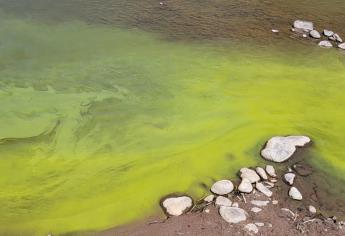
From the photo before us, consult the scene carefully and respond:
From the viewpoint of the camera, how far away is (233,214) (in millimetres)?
4945

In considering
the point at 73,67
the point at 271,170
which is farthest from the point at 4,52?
the point at 271,170

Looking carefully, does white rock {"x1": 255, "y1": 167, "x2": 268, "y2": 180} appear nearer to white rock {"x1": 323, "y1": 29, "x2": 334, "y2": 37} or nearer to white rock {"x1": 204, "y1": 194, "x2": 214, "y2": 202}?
white rock {"x1": 204, "y1": 194, "x2": 214, "y2": 202}

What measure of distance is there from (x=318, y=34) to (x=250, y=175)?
5107 mm

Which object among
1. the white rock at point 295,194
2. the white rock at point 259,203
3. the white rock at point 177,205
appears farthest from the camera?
the white rock at point 295,194

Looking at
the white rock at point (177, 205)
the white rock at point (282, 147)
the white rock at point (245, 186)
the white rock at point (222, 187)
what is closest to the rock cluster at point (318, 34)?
the white rock at point (282, 147)

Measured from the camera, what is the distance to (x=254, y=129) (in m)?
6.44

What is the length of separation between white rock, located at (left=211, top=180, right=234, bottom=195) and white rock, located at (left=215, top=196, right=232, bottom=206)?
4.0 inches

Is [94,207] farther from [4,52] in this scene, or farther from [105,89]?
[4,52]

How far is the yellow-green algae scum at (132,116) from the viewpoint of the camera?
5273 millimetres

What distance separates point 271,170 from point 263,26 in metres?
5.07

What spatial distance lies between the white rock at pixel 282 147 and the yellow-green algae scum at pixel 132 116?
0.50 feet

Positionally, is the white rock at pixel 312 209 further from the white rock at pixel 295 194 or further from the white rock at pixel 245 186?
the white rock at pixel 245 186

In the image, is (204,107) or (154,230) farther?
(204,107)

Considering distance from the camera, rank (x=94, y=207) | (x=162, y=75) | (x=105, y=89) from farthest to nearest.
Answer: (x=162, y=75) → (x=105, y=89) → (x=94, y=207)
